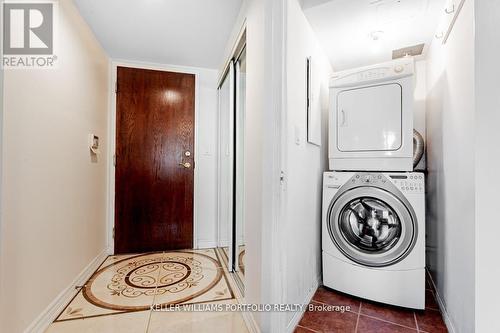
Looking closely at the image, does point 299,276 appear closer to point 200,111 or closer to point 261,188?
point 261,188

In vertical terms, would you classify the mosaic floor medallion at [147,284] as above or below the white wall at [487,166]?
below

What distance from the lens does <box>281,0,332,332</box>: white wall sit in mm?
1401

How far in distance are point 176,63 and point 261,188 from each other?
7.27 feet

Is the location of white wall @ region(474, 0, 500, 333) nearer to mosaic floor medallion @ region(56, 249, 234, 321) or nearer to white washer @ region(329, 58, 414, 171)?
white washer @ region(329, 58, 414, 171)

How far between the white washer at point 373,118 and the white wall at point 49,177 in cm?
198

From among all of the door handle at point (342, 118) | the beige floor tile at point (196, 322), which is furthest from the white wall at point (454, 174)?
the beige floor tile at point (196, 322)

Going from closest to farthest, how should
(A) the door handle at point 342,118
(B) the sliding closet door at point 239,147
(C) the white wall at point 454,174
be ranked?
(C) the white wall at point 454,174 < (A) the door handle at point 342,118 < (B) the sliding closet door at point 239,147

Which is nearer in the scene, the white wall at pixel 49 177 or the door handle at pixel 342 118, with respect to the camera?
the white wall at pixel 49 177

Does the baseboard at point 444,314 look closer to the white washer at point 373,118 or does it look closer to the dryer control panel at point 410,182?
the dryer control panel at point 410,182

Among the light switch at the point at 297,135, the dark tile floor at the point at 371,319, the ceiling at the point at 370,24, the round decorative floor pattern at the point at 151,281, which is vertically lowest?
the round decorative floor pattern at the point at 151,281

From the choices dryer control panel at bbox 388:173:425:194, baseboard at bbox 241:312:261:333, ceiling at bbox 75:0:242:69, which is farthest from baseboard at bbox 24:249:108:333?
dryer control panel at bbox 388:173:425:194

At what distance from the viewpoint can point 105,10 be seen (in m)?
1.90

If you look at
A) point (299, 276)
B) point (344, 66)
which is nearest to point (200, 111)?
point (344, 66)

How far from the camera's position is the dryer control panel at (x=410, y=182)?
1625 millimetres
